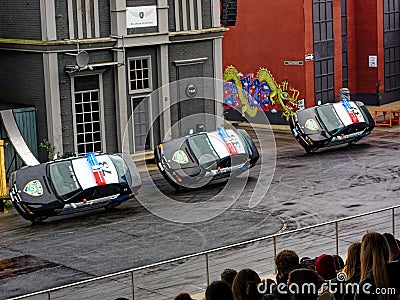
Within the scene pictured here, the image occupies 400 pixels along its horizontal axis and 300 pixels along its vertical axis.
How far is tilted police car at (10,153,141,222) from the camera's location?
26.5 m

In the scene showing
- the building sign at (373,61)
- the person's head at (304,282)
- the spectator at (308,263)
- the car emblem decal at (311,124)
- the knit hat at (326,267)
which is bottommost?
the car emblem decal at (311,124)

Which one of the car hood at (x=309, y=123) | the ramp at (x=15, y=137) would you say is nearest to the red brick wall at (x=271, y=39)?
the car hood at (x=309, y=123)

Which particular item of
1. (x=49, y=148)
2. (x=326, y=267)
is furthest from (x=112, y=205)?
(x=326, y=267)

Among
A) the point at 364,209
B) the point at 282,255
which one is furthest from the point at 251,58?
the point at 282,255

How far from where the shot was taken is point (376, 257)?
1044 cm

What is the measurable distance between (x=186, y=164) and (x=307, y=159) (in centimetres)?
610

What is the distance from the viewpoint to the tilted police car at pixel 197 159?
3008 centimetres

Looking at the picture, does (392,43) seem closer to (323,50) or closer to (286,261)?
(323,50)

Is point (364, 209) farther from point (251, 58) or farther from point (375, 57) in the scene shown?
point (375, 57)

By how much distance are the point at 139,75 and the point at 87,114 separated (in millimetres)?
2466

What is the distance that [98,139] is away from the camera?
34031 millimetres

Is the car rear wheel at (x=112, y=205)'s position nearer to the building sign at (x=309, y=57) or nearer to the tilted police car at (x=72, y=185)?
the tilted police car at (x=72, y=185)

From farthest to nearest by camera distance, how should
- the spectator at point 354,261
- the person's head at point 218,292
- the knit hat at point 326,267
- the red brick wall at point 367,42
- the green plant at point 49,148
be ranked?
the red brick wall at point 367,42 → the green plant at point 49,148 → the knit hat at point 326,267 → the spectator at point 354,261 → the person's head at point 218,292

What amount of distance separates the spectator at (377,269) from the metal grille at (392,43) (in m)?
37.8
